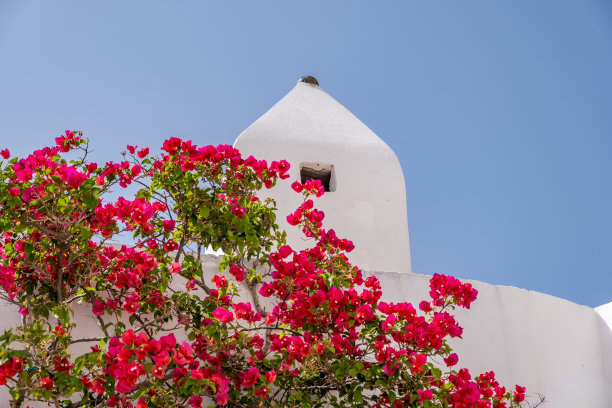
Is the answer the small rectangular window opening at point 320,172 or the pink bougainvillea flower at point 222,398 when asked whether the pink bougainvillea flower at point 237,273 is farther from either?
the small rectangular window opening at point 320,172

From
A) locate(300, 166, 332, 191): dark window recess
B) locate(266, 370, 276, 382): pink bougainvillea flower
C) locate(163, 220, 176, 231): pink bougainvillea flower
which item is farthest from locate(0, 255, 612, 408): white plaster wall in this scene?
locate(300, 166, 332, 191): dark window recess

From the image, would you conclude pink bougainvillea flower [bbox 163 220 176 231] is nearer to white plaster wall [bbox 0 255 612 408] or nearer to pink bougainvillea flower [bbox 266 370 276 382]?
white plaster wall [bbox 0 255 612 408]

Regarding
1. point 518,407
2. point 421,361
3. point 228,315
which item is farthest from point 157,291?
point 518,407

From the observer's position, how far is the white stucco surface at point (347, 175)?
661 cm

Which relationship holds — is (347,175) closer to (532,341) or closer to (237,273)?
(532,341)

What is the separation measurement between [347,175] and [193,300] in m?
2.99

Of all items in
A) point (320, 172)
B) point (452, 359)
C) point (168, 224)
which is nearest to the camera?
point (168, 224)

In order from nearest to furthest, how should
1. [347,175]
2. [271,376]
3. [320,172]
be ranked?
[271,376] → [347,175] → [320,172]

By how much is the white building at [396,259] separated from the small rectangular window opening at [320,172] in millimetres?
11

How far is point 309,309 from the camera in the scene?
13.8 ft

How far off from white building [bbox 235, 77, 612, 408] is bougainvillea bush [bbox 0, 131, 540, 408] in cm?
71

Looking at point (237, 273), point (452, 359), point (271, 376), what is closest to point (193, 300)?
point (237, 273)

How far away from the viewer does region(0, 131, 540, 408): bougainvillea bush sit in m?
3.76

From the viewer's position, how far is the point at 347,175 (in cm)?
695
